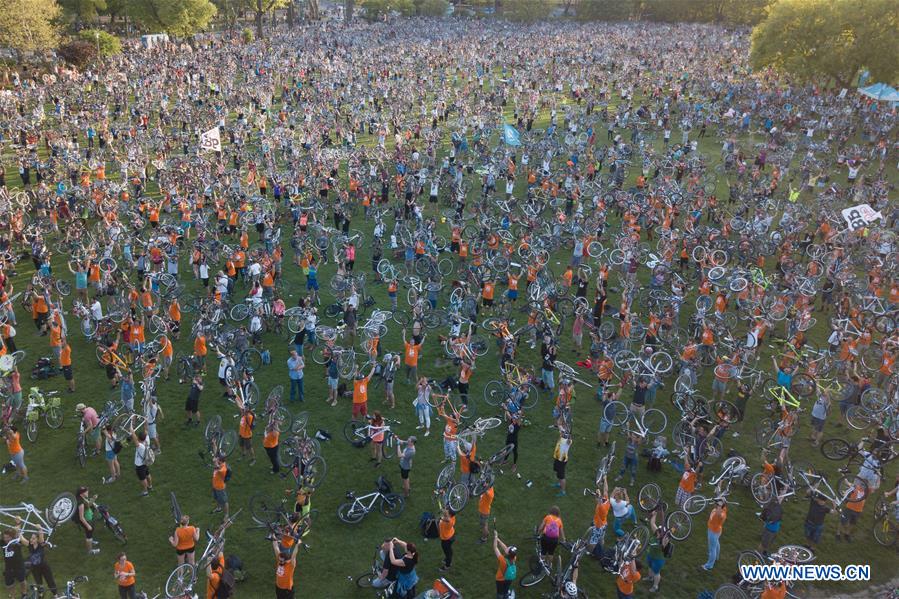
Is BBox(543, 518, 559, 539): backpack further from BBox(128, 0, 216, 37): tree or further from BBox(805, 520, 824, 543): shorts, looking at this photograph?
BBox(128, 0, 216, 37): tree

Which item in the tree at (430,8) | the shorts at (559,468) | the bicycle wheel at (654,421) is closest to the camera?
the shorts at (559,468)

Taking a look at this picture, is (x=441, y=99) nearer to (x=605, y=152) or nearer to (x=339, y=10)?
(x=605, y=152)

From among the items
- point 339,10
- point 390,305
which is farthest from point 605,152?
point 339,10

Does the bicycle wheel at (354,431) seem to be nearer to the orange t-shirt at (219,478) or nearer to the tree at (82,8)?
the orange t-shirt at (219,478)

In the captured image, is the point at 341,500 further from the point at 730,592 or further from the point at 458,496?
the point at 730,592

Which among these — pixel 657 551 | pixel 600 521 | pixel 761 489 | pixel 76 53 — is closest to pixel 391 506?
pixel 600 521

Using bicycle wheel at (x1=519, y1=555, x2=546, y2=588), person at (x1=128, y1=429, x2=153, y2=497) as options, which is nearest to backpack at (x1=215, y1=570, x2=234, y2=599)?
person at (x1=128, y1=429, x2=153, y2=497)

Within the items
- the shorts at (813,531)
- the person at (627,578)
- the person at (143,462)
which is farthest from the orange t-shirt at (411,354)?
the shorts at (813,531)
